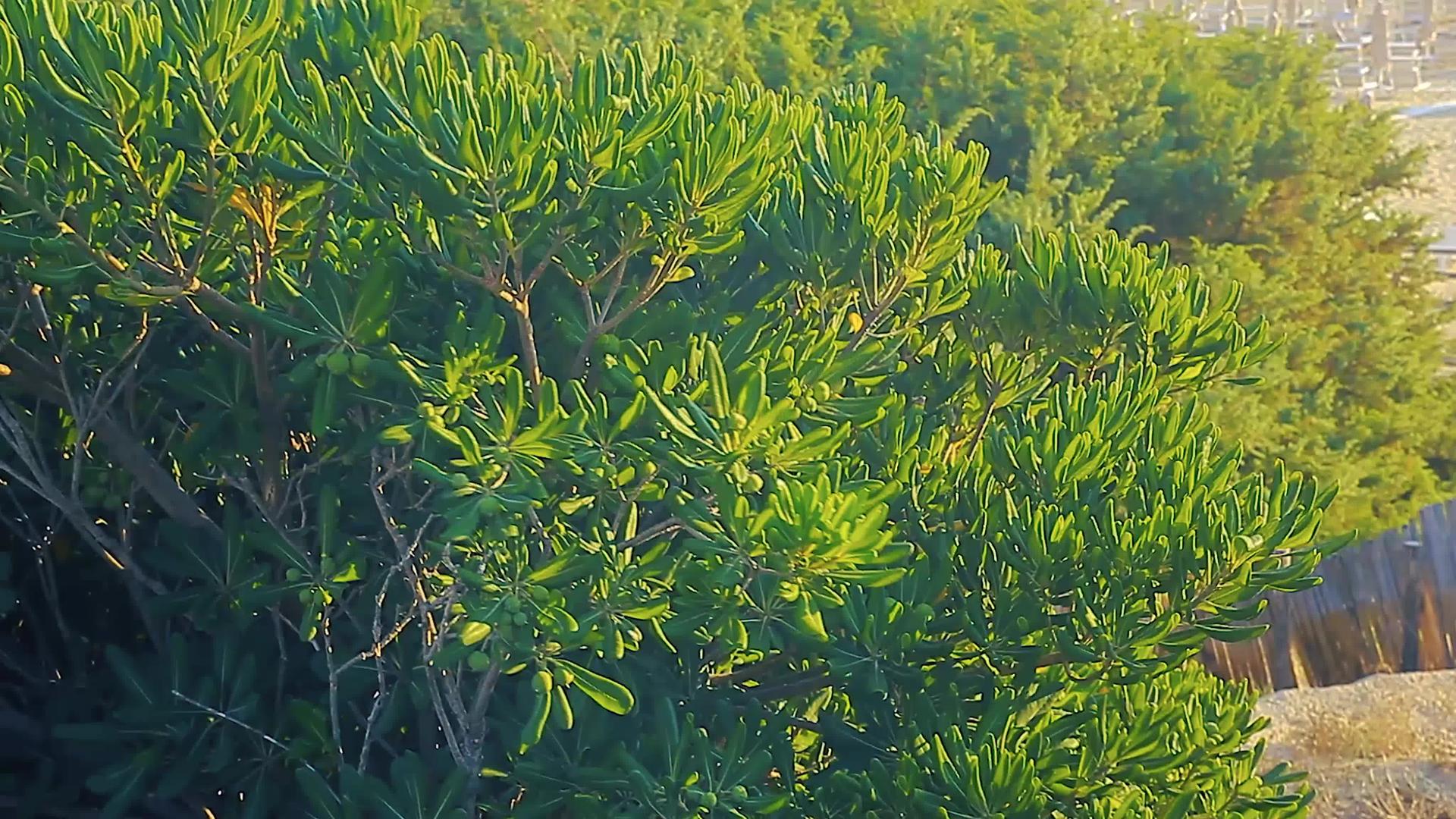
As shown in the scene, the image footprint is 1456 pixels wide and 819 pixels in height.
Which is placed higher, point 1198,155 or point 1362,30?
point 1198,155

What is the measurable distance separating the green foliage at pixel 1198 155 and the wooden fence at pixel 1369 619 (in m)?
1.73

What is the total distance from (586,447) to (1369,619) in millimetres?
5597

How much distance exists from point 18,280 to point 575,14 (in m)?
6.03

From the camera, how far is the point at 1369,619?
280 inches

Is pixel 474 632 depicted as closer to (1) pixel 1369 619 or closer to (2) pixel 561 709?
(2) pixel 561 709

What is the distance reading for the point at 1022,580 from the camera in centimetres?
292

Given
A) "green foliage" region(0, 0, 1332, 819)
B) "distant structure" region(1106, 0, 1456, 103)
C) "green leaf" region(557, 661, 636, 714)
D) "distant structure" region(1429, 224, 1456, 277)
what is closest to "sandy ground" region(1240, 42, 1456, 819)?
"green foliage" region(0, 0, 1332, 819)

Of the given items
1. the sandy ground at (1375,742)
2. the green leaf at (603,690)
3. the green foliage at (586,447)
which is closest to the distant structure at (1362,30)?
the sandy ground at (1375,742)

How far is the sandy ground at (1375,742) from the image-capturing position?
5.39 metres

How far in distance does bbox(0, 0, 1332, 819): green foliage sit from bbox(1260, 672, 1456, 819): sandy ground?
7.82 ft

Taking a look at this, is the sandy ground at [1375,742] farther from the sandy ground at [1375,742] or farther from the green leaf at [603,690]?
the green leaf at [603,690]

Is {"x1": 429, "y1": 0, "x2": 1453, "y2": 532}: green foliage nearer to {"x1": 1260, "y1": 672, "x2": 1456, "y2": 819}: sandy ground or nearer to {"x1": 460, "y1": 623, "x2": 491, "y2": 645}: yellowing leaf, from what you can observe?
{"x1": 1260, "y1": 672, "x2": 1456, "y2": 819}: sandy ground

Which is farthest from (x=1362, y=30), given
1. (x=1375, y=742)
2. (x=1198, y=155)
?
(x=1375, y=742)

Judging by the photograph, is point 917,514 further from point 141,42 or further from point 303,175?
point 141,42
